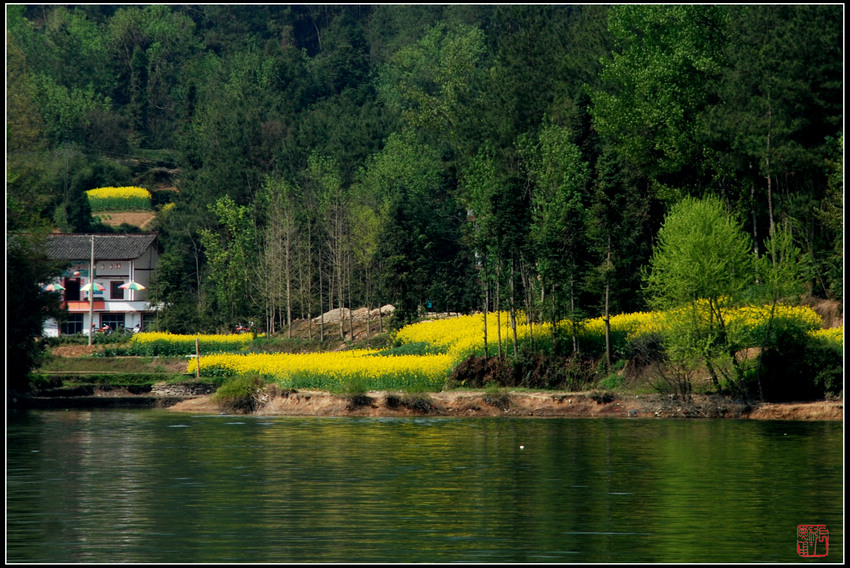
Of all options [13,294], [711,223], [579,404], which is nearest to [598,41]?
[711,223]

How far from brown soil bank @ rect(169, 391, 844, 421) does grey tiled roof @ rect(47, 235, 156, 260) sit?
5276cm

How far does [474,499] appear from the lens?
24.3 meters

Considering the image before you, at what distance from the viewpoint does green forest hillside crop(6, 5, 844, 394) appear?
2014 inches

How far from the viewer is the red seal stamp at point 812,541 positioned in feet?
61.5

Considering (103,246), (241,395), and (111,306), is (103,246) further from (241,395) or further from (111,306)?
(241,395)

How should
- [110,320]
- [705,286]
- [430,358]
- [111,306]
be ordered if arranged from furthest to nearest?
[110,320] < [111,306] < [430,358] < [705,286]

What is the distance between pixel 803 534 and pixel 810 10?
35.9 meters

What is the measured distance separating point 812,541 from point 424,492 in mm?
8541

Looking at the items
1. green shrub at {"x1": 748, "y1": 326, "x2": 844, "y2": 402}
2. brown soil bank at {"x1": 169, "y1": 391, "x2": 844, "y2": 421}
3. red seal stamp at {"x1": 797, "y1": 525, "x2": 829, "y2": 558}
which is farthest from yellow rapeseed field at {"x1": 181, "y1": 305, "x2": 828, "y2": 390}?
red seal stamp at {"x1": 797, "y1": 525, "x2": 829, "y2": 558}

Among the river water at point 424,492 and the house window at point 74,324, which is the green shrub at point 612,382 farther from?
the house window at point 74,324

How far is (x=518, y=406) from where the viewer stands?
147 ft

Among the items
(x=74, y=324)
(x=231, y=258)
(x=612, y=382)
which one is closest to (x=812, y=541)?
(x=612, y=382)

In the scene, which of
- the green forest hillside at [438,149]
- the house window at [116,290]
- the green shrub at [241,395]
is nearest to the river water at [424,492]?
the green shrub at [241,395]

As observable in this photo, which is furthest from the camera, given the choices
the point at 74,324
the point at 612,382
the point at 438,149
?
the point at 438,149
